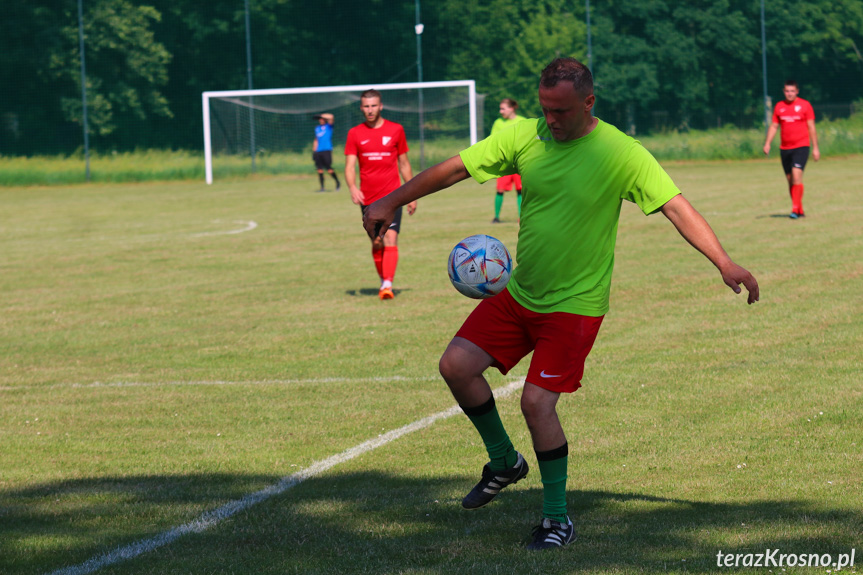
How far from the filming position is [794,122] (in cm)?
1831

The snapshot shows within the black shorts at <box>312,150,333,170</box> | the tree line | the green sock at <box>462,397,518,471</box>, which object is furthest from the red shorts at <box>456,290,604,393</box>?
the tree line

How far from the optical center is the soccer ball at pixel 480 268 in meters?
4.97

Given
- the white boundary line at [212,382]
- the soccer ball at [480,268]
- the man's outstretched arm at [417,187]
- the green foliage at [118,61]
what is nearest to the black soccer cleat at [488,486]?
the soccer ball at [480,268]

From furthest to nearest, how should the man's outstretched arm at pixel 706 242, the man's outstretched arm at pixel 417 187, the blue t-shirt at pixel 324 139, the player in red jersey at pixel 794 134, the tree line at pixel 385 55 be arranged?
the tree line at pixel 385 55 < the blue t-shirt at pixel 324 139 < the player in red jersey at pixel 794 134 < the man's outstretched arm at pixel 417 187 < the man's outstretched arm at pixel 706 242

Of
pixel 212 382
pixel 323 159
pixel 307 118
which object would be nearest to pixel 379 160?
pixel 212 382

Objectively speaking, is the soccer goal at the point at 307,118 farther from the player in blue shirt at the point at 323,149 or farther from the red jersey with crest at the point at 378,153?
the red jersey with crest at the point at 378,153

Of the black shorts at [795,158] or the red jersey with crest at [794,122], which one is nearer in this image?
the black shorts at [795,158]

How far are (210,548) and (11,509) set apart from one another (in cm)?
130

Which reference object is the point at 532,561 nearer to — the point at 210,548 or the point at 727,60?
the point at 210,548

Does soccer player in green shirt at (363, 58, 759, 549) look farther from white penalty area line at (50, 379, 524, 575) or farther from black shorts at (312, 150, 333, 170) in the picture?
black shorts at (312, 150, 333, 170)

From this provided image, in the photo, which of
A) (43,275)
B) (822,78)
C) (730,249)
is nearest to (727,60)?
(822,78)

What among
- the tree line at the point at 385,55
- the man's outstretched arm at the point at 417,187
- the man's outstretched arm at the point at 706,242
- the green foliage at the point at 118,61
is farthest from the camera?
the green foliage at the point at 118,61

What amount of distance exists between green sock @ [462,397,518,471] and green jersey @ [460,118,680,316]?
1.94 ft

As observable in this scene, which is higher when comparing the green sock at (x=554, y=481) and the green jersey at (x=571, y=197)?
the green jersey at (x=571, y=197)
